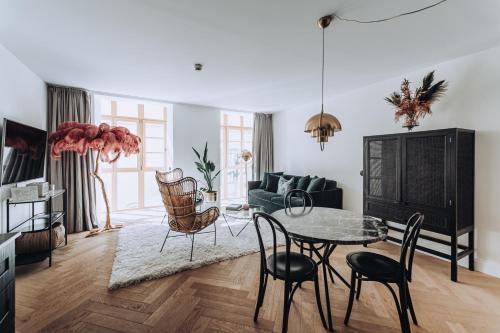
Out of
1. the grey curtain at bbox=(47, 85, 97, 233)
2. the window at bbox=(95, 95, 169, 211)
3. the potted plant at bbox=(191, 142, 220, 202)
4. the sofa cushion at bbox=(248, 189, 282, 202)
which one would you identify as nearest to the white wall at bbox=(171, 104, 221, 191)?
the potted plant at bbox=(191, 142, 220, 202)

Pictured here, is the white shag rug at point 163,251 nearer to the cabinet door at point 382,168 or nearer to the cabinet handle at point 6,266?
the cabinet handle at point 6,266

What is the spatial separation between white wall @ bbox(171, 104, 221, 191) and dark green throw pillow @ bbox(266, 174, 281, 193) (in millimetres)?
1264

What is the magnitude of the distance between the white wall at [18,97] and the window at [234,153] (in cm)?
410

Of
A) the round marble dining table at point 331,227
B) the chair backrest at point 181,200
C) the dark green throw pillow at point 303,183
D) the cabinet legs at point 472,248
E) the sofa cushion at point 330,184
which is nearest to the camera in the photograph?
the round marble dining table at point 331,227

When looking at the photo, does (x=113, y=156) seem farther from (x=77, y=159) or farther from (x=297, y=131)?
(x=297, y=131)

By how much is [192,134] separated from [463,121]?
185 inches

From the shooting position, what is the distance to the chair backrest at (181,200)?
275 centimetres

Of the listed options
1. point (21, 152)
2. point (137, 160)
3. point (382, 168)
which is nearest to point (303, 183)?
point (382, 168)

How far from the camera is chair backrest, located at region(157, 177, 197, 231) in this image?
9.01 ft

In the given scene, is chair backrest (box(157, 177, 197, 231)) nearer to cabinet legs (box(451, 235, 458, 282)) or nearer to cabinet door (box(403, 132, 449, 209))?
cabinet door (box(403, 132, 449, 209))

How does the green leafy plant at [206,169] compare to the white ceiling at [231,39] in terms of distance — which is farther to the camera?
the green leafy plant at [206,169]

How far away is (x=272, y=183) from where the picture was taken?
5.50 metres

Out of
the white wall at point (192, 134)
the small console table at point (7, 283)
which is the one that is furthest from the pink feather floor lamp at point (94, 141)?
the small console table at point (7, 283)

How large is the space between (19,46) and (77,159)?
1922 millimetres
